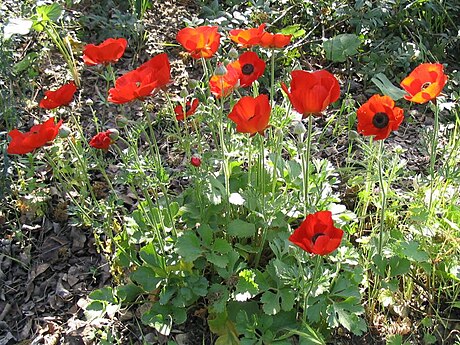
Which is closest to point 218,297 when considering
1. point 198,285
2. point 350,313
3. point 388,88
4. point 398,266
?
point 198,285

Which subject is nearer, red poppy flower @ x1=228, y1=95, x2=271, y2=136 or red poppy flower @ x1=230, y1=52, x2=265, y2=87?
red poppy flower @ x1=228, y1=95, x2=271, y2=136

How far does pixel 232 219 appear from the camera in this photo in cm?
220

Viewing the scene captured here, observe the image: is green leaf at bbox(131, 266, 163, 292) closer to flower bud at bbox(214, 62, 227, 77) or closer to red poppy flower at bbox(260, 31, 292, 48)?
flower bud at bbox(214, 62, 227, 77)

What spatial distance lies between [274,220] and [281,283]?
0.23 metres

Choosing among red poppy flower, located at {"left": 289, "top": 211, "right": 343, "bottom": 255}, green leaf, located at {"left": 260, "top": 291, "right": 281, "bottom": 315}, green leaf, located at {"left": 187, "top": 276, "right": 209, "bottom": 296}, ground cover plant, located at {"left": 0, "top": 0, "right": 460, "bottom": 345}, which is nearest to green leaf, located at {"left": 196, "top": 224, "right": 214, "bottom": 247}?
ground cover plant, located at {"left": 0, "top": 0, "right": 460, "bottom": 345}

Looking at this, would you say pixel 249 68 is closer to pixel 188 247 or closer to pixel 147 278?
pixel 188 247

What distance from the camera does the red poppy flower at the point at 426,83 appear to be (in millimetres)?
1819

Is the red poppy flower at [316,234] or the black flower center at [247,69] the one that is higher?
the black flower center at [247,69]

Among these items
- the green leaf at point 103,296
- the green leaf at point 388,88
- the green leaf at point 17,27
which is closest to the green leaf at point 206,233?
the green leaf at point 103,296

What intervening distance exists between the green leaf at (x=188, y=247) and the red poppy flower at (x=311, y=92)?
62cm

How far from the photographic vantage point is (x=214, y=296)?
1993mm

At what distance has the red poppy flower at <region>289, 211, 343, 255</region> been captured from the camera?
152cm

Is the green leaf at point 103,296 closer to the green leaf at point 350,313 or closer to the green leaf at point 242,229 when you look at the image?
the green leaf at point 242,229

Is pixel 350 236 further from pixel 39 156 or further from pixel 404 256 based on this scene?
pixel 39 156
